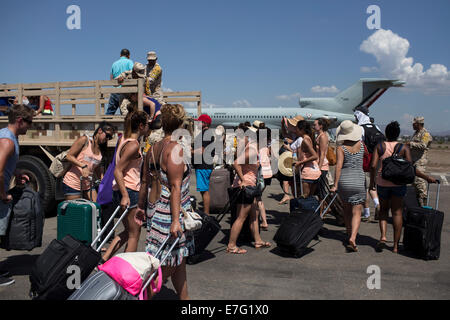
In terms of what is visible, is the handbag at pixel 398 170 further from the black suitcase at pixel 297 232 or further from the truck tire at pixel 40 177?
the truck tire at pixel 40 177

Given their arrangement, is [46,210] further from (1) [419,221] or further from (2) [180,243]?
(1) [419,221]

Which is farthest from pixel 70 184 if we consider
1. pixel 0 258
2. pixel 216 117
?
pixel 216 117

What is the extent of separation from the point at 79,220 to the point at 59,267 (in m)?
0.96

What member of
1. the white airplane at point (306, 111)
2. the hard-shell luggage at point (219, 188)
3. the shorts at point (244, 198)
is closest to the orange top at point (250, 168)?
the shorts at point (244, 198)

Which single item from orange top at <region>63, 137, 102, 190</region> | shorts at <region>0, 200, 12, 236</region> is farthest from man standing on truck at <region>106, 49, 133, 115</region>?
shorts at <region>0, 200, 12, 236</region>

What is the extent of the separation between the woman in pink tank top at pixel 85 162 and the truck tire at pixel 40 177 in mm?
1473

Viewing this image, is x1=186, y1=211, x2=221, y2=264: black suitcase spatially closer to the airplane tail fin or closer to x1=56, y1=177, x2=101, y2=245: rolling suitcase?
x1=56, y1=177, x2=101, y2=245: rolling suitcase

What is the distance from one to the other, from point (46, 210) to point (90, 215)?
302 centimetres

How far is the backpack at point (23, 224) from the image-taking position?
3529mm

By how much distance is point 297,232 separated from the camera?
4.65m

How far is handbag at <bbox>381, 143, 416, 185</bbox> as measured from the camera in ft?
15.2

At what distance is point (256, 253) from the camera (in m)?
4.92

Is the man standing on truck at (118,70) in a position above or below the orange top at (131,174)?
above

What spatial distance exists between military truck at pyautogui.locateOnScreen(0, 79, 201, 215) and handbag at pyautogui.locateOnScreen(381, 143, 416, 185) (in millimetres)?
3849
